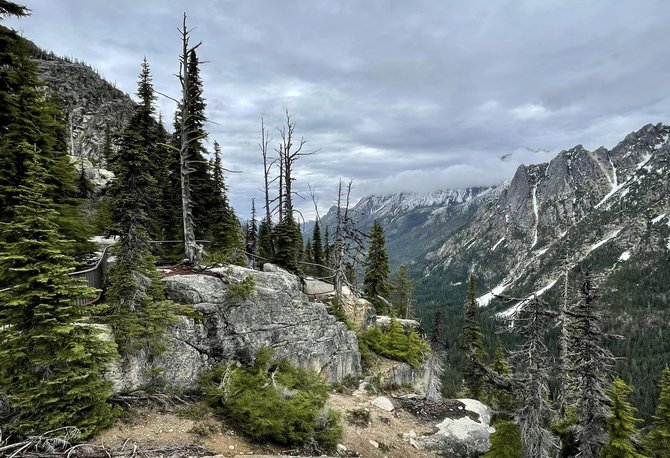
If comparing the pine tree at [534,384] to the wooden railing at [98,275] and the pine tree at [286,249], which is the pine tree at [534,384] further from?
the pine tree at [286,249]

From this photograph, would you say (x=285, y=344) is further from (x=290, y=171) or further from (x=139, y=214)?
(x=290, y=171)

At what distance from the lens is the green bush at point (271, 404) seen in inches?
420

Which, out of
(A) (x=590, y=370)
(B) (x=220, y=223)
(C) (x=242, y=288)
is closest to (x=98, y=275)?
(C) (x=242, y=288)

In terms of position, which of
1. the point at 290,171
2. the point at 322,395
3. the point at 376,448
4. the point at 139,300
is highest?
the point at 290,171

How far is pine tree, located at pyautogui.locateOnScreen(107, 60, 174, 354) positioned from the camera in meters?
10.7

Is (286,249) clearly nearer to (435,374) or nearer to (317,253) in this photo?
(435,374)

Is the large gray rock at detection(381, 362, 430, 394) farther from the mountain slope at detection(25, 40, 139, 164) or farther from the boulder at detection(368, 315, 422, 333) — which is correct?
the mountain slope at detection(25, 40, 139, 164)

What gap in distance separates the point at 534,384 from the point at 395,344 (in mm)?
13861

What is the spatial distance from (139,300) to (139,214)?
2.72 m

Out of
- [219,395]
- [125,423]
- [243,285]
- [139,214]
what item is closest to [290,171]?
[243,285]

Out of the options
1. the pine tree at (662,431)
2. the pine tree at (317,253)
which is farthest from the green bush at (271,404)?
the pine tree at (317,253)

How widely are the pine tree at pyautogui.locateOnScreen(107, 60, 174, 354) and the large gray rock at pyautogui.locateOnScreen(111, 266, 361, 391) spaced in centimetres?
72

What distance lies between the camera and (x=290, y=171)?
29031mm

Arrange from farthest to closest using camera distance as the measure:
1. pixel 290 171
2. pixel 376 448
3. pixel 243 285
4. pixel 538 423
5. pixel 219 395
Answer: pixel 290 171 < pixel 243 285 < pixel 376 448 < pixel 538 423 < pixel 219 395
